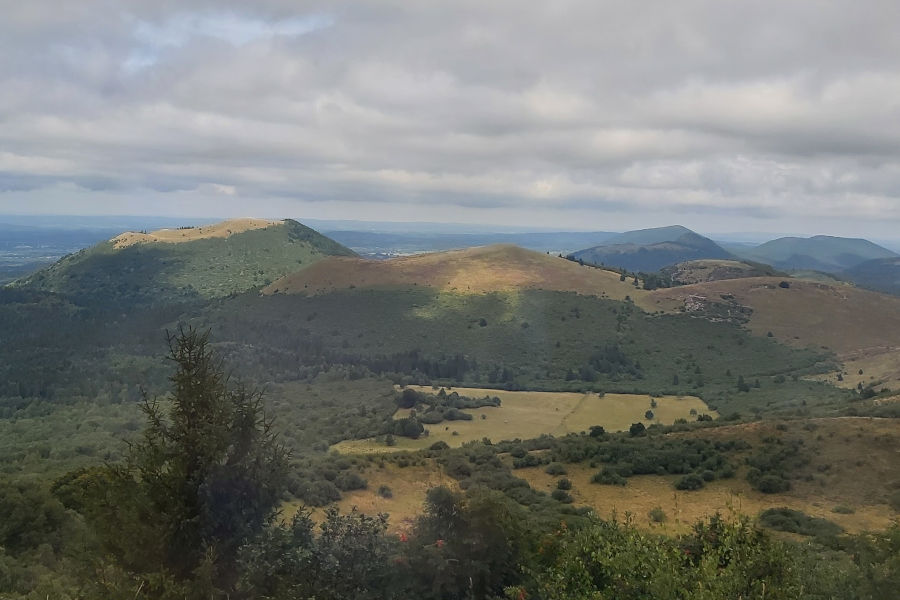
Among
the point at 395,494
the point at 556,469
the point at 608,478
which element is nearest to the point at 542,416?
the point at 556,469

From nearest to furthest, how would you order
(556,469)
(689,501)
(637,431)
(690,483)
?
(689,501), (690,483), (556,469), (637,431)

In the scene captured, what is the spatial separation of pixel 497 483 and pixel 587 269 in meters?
114

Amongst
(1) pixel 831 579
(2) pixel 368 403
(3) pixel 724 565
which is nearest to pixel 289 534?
(3) pixel 724 565

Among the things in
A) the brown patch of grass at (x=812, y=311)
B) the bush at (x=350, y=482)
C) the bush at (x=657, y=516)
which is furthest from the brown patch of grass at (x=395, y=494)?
the brown patch of grass at (x=812, y=311)

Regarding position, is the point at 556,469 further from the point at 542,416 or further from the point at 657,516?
the point at 542,416

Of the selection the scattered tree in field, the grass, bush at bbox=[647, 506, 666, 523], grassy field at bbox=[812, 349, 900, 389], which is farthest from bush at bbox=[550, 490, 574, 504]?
grassy field at bbox=[812, 349, 900, 389]

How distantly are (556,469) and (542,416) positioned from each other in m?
33.7

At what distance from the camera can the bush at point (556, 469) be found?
133 feet

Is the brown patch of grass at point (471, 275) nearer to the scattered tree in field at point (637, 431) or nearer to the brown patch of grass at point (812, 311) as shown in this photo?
the brown patch of grass at point (812, 311)

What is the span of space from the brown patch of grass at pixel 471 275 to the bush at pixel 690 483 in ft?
303

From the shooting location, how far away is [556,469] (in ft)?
134

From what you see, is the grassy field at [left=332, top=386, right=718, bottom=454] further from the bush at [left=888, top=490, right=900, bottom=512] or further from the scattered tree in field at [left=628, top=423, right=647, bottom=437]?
the bush at [left=888, top=490, right=900, bottom=512]

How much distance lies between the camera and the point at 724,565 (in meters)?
15.5

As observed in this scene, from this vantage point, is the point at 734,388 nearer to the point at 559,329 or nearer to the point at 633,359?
the point at 633,359
